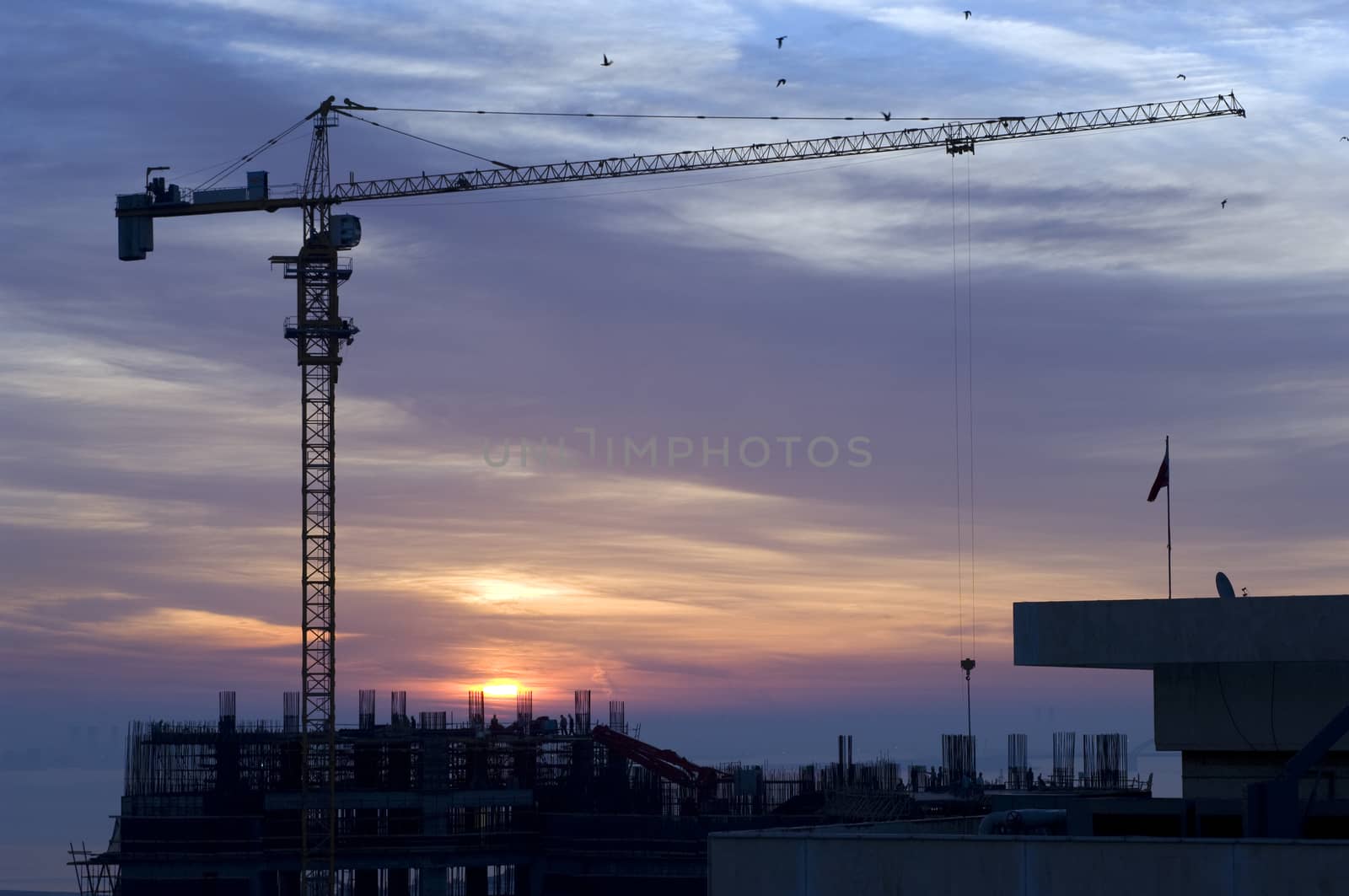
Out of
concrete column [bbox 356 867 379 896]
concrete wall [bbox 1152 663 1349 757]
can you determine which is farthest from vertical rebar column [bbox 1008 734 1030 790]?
concrete wall [bbox 1152 663 1349 757]

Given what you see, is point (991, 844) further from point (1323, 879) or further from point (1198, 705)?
point (1198, 705)

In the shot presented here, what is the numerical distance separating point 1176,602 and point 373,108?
436 feet

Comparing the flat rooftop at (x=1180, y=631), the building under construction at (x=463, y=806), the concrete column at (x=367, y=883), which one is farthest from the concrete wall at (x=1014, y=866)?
the concrete column at (x=367, y=883)

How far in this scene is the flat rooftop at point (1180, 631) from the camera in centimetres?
4288

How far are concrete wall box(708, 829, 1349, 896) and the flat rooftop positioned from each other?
10077 mm

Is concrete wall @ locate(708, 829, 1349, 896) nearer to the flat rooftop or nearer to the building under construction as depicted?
the flat rooftop

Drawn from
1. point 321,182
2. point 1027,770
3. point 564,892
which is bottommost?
point 564,892

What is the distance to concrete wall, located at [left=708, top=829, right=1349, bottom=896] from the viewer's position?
33.8 metres

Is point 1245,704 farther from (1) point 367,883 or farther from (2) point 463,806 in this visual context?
(1) point 367,883

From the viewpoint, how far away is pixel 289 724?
5374 inches

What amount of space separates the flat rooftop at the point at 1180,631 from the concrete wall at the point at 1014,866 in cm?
1008

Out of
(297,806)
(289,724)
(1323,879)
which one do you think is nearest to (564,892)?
(297,806)

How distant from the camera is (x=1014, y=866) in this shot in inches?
1412

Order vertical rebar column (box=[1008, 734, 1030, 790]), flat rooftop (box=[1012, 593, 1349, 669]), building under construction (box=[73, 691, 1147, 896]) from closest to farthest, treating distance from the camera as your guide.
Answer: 1. flat rooftop (box=[1012, 593, 1349, 669])
2. building under construction (box=[73, 691, 1147, 896])
3. vertical rebar column (box=[1008, 734, 1030, 790])
